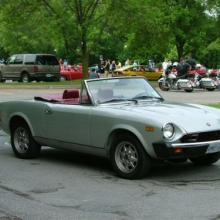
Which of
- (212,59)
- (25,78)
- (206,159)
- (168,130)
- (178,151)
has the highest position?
(212,59)

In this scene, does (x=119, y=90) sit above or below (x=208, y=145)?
above

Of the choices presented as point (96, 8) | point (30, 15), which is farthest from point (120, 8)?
point (30, 15)

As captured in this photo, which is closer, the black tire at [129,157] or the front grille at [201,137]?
the front grille at [201,137]

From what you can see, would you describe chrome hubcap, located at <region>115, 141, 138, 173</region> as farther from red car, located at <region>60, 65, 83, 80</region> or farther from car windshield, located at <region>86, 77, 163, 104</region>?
red car, located at <region>60, 65, 83, 80</region>

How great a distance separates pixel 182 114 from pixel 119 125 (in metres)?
0.87

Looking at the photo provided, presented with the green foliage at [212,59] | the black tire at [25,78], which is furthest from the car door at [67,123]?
the green foliage at [212,59]

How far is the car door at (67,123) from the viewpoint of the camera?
29.2 feet

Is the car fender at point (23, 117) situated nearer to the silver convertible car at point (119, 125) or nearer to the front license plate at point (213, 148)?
the silver convertible car at point (119, 125)

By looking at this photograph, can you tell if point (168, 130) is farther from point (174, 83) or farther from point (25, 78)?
point (25, 78)

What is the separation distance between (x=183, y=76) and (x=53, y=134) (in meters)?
21.6

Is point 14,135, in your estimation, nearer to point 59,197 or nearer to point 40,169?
point 40,169

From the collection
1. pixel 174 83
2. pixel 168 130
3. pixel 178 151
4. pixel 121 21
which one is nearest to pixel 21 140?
pixel 168 130

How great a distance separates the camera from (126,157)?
839cm

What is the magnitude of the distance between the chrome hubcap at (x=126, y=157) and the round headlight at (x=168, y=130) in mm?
526
